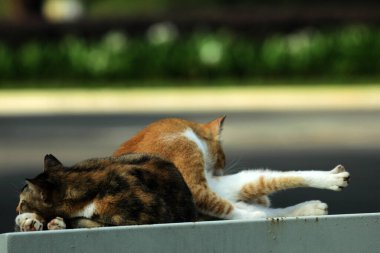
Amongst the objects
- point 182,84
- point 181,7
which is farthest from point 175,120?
point 181,7

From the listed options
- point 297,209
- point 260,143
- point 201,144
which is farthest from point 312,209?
point 260,143

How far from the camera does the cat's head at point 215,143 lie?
7629mm

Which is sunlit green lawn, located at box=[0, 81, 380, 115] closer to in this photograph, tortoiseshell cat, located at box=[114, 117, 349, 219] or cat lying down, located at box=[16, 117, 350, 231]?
tortoiseshell cat, located at box=[114, 117, 349, 219]

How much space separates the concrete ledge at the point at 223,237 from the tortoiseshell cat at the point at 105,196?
341 mm

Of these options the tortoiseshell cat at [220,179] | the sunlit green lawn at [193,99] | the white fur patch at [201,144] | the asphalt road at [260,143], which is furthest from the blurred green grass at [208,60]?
the tortoiseshell cat at [220,179]

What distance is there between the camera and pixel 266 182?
723 centimetres

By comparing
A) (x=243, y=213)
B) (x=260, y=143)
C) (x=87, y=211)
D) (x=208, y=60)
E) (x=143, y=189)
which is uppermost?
(x=208, y=60)

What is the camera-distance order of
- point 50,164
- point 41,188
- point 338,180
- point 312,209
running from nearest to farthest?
point 41,188 → point 50,164 → point 338,180 → point 312,209


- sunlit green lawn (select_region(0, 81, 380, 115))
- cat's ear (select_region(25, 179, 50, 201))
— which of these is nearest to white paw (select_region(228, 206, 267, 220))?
cat's ear (select_region(25, 179, 50, 201))

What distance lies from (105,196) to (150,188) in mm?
249

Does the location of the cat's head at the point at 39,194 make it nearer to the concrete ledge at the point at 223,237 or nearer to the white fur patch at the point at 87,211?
the white fur patch at the point at 87,211

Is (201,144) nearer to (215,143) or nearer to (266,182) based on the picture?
(215,143)

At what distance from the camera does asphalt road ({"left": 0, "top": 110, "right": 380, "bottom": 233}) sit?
13.7m

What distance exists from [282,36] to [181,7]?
2555 cm
